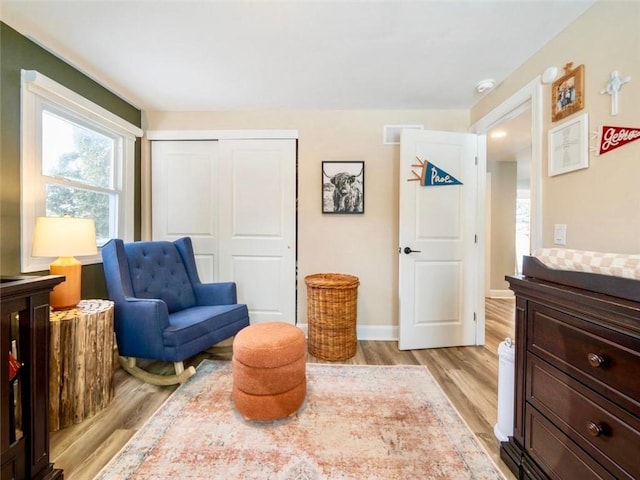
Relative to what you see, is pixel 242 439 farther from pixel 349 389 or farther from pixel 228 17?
pixel 228 17

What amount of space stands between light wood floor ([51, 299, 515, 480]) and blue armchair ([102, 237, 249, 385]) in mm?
195

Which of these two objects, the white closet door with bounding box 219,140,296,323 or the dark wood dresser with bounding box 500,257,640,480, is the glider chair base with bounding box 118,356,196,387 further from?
the dark wood dresser with bounding box 500,257,640,480

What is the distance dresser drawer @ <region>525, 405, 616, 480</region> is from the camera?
0.89 metres

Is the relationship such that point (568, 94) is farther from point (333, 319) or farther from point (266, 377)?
point (266, 377)

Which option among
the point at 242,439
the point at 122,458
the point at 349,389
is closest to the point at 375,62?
the point at 349,389

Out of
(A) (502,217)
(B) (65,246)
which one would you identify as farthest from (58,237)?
(A) (502,217)

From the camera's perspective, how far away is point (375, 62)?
1896mm

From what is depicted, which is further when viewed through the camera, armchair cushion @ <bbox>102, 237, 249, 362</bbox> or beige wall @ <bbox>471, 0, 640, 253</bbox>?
armchair cushion @ <bbox>102, 237, 249, 362</bbox>

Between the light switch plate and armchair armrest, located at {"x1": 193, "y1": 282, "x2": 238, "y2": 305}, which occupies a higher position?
the light switch plate

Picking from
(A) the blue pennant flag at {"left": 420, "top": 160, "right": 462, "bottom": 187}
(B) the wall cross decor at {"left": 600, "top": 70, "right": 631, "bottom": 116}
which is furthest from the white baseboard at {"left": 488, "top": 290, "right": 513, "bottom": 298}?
(B) the wall cross decor at {"left": 600, "top": 70, "right": 631, "bottom": 116}

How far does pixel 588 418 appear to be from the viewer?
0.90 m

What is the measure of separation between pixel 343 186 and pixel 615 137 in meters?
1.82

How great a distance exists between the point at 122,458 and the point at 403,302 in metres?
2.11

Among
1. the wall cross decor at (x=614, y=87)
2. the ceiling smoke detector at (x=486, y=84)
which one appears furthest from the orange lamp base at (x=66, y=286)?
the ceiling smoke detector at (x=486, y=84)
